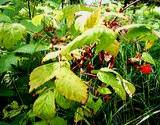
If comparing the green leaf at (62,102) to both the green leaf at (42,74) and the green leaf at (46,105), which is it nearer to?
the green leaf at (46,105)

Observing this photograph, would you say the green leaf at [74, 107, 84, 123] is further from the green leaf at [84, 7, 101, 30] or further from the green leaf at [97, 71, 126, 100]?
the green leaf at [84, 7, 101, 30]

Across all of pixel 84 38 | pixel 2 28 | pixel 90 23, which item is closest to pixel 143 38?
pixel 90 23

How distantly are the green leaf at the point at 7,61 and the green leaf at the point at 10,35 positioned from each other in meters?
0.22

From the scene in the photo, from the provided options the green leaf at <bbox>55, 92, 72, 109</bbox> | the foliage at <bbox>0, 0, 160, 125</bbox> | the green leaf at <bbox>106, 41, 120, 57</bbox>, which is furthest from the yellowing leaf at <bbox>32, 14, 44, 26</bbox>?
the green leaf at <bbox>106, 41, 120, 57</bbox>

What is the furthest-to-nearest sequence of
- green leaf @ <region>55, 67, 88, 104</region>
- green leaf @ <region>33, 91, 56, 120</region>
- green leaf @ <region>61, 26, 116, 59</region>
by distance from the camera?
green leaf @ <region>33, 91, 56, 120</region> → green leaf @ <region>55, 67, 88, 104</region> → green leaf @ <region>61, 26, 116, 59</region>

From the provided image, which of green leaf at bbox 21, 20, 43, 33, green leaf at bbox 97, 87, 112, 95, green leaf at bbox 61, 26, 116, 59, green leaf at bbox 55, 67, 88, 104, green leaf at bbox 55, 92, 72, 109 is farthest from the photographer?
green leaf at bbox 21, 20, 43, 33

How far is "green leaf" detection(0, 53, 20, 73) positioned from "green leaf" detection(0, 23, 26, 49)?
0.22 meters

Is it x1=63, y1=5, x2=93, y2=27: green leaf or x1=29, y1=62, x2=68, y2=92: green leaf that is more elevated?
x1=63, y1=5, x2=93, y2=27: green leaf

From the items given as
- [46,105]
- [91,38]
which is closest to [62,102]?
[46,105]

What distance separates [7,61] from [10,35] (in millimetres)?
271

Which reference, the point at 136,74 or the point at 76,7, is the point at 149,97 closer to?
the point at 136,74

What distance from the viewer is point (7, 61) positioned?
5.19ft

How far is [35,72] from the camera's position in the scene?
1.14 metres

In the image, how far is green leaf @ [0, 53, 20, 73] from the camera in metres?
1.55
